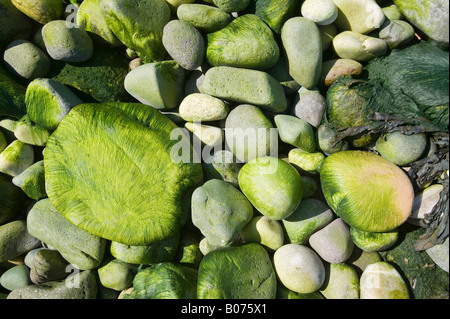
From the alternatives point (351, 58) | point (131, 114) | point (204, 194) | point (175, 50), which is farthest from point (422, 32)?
point (131, 114)

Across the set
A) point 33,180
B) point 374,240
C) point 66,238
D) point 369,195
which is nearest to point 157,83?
point 33,180

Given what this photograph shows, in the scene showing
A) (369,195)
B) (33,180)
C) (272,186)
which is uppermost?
(33,180)

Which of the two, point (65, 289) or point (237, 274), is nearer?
point (237, 274)

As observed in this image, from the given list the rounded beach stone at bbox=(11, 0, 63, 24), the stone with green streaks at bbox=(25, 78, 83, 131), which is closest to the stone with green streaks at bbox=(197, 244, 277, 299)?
the stone with green streaks at bbox=(25, 78, 83, 131)

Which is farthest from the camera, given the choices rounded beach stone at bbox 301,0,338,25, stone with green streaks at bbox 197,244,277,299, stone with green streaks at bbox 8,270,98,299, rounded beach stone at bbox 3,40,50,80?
rounded beach stone at bbox 3,40,50,80

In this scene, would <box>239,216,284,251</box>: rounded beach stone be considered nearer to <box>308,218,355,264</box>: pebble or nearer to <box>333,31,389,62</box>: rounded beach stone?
<box>308,218,355,264</box>: pebble

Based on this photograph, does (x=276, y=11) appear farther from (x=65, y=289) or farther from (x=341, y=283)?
(x=65, y=289)
